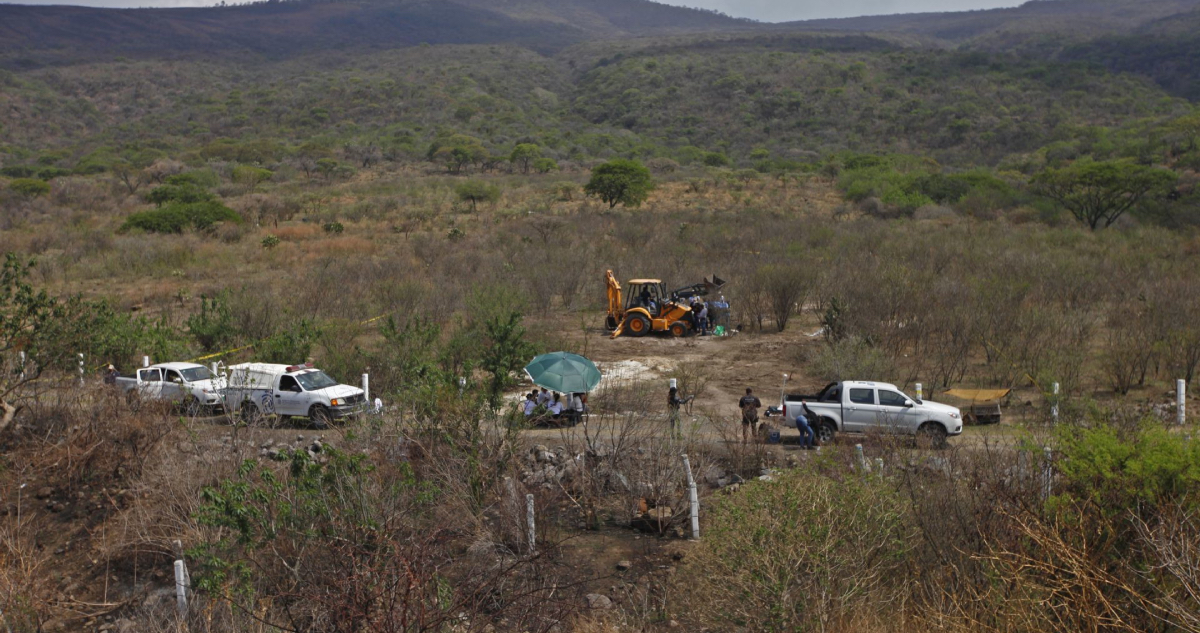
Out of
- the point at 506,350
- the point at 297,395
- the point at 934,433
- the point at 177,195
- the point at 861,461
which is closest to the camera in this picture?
the point at 861,461

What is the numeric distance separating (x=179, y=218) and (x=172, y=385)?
1074 inches

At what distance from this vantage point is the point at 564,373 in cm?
1466

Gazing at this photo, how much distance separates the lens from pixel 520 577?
30.0 ft

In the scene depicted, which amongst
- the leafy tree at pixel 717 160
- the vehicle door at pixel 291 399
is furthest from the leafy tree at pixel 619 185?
the vehicle door at pixel 291 399

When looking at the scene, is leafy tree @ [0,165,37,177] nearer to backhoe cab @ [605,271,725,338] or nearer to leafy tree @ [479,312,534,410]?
backhoe cab @ [605,271,725,338]

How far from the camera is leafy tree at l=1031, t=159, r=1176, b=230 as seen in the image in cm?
4091

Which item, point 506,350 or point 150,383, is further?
point 506,350

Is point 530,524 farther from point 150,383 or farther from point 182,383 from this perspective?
Result: point 182,383

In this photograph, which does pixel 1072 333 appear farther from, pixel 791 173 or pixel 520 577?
pixel 791 173

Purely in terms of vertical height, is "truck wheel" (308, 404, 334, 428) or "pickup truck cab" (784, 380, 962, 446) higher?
"pickup truck cab" (784, 380, 962, 446)

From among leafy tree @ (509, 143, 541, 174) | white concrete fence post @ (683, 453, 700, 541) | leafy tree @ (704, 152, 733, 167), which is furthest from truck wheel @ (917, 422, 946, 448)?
leafy tree @ (704, 152, 733, 167)

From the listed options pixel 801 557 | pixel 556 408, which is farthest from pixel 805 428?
pixel 801 557

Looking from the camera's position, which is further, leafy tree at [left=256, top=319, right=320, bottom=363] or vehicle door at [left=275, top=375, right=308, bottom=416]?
leafy tree at [left=256, top=319, right=320, bottom=363]

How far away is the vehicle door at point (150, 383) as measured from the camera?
14.1 metres
